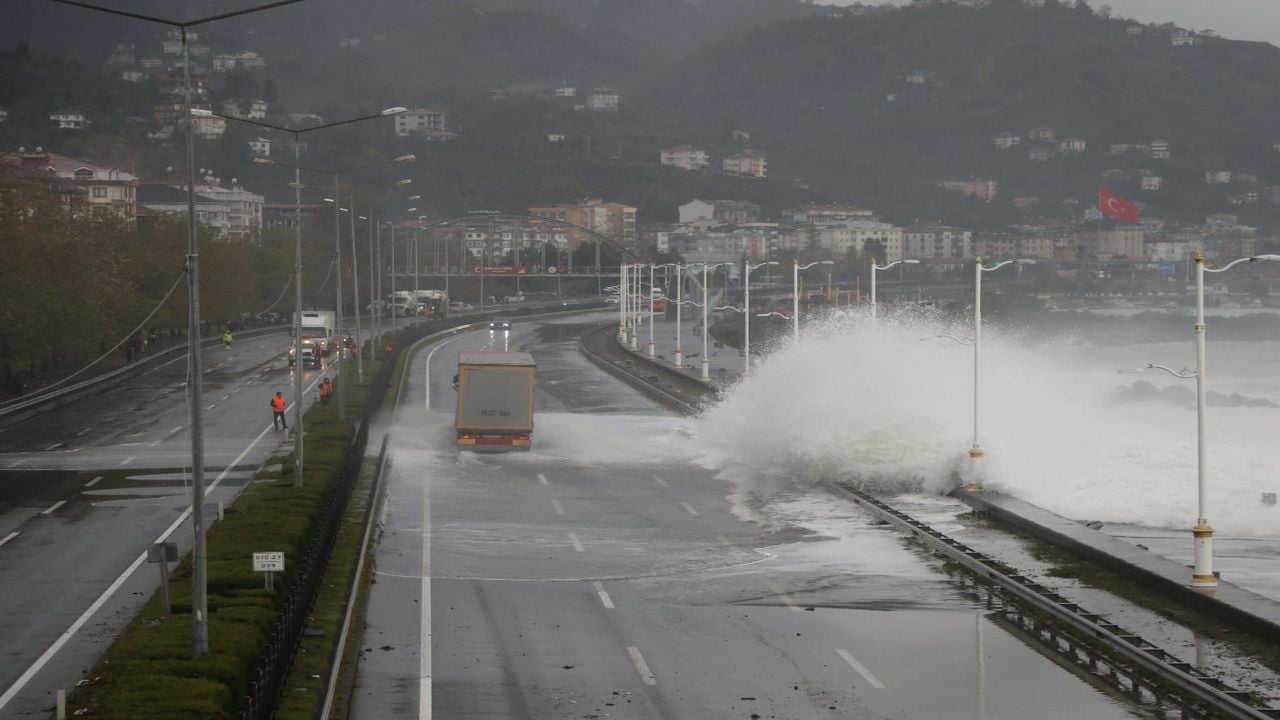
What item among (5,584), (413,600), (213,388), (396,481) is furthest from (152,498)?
(213,388)

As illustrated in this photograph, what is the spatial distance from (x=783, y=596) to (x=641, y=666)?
6.20m

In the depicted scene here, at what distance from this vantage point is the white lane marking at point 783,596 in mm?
28531

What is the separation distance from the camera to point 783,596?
29.7 m

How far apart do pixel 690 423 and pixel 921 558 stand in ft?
110

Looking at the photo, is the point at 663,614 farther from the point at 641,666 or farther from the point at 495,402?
the point at 495,402

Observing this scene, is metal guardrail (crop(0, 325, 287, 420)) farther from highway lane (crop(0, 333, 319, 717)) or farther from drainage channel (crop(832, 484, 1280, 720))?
drainage channel (crop(832, 484, 1280, 720))

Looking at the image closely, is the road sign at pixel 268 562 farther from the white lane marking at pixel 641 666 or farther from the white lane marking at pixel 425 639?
the white lane marking at pixel 641 666

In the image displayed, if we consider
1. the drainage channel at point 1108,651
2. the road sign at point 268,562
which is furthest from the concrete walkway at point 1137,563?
the road sign at point 268,562

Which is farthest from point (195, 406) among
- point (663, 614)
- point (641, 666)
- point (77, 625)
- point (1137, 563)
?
point (1137, 563)

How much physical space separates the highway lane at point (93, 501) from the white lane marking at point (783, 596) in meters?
10.8

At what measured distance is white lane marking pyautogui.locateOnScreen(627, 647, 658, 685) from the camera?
75.7ft

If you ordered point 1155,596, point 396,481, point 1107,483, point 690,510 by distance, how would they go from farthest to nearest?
point 1107,483 → point 396,481 → point 690,510 → point 1155,596

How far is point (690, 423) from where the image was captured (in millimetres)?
67000

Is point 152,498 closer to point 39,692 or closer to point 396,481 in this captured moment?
point 396,481
